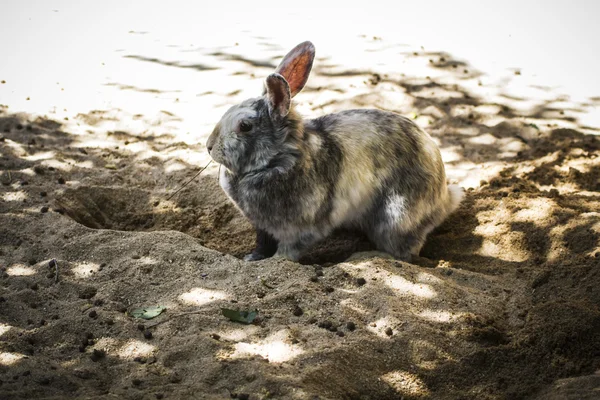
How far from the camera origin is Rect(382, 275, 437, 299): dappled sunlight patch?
14.8ft

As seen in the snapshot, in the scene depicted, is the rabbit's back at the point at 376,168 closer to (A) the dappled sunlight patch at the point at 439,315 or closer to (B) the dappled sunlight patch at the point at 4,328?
(A) the dappled sunlight patch at the point at 439,315

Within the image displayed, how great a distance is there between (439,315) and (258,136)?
1.94 m

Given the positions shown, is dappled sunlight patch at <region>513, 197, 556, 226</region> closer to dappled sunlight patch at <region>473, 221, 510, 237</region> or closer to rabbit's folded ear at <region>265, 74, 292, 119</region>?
dappled sunlight patch at <region>473, 221, 510, 237</region>

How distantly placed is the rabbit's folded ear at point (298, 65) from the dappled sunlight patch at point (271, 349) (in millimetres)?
2208

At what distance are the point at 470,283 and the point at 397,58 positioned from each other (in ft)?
15.9

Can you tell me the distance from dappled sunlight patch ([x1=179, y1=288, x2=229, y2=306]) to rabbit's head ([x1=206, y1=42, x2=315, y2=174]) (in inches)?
42.1

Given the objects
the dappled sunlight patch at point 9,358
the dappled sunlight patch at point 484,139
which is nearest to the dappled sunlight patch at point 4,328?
the dappled sunlight patch at point 9,358

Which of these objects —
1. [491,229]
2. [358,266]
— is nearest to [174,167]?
[358,266]

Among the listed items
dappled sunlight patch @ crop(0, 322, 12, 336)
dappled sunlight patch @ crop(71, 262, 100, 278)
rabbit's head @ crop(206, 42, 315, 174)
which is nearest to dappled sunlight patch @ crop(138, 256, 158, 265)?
dappled sunlight patch @ crop(71, 262, 100, 278)

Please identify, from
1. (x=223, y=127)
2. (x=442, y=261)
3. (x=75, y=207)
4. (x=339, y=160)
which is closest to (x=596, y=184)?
(x=442, y=261)

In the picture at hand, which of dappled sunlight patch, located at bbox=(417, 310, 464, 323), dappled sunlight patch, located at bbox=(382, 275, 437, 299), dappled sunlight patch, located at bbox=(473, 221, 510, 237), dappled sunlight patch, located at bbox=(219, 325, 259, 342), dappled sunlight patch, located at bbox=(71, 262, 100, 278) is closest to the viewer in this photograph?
dappled sunlight patch, located at bbox=(219, 325, 259, 342)

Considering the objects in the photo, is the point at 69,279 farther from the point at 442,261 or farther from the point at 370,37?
the point at 370,37

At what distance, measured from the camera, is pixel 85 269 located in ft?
15.9

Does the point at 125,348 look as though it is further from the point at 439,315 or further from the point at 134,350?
the point at 439,315
